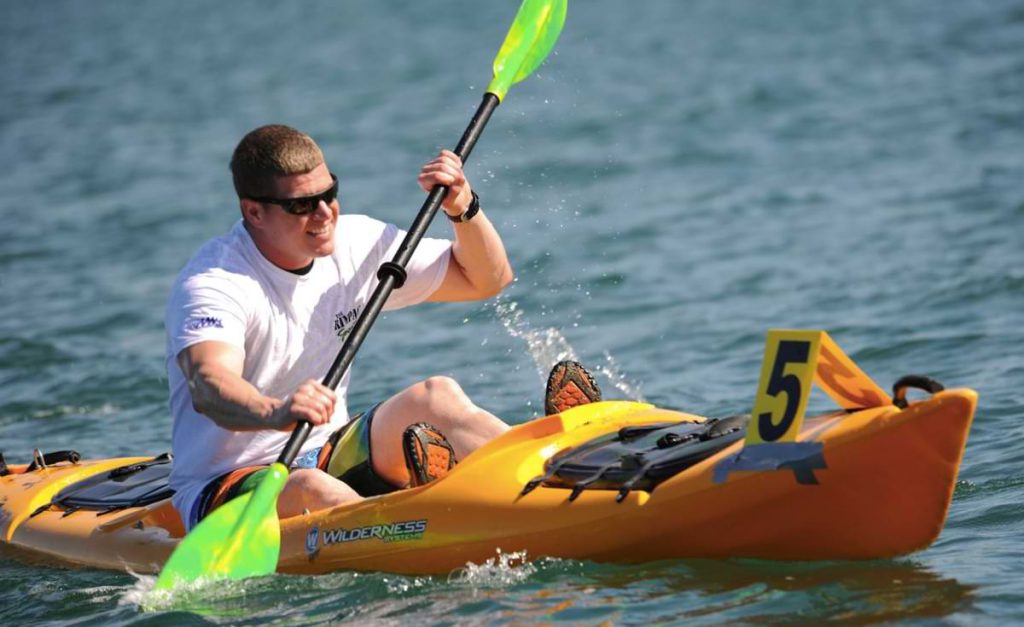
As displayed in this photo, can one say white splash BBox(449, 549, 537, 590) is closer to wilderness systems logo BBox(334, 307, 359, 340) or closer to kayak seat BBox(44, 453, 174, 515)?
wilderness systems logo BBox(334, 307, 359, 340)

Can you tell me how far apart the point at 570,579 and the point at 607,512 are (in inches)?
10.0

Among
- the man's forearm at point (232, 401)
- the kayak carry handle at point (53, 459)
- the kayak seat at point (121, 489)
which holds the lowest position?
the kayak seat at point (121, 489)

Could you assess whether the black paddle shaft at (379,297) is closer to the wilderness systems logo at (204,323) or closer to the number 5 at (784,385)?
the wilderness systems logo at (204,323)

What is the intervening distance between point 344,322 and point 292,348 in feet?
0.84

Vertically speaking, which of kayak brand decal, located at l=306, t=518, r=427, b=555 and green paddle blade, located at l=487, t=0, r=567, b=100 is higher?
green paddle blade, located at l=487, t=0, r=567, b=100

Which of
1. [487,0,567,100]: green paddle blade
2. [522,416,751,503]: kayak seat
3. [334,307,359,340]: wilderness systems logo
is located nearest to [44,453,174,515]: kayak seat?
[334,307,359,340]: wilderness systems logo

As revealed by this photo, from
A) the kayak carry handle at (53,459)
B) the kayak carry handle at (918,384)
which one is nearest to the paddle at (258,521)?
the kayak carry handle at (918,384)

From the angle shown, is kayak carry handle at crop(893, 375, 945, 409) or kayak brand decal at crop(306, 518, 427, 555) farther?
kayak brand decal at crop(306, 518, 427, 555)

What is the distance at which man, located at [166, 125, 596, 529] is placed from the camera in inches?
180

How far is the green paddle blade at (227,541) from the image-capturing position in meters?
4.59

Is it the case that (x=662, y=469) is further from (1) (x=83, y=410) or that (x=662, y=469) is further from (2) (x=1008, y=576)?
(1) (x=83, y=410)

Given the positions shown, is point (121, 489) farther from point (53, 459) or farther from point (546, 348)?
point (546, 348)

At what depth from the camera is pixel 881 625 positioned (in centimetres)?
399

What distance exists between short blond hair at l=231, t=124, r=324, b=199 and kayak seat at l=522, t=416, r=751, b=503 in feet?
3.99
